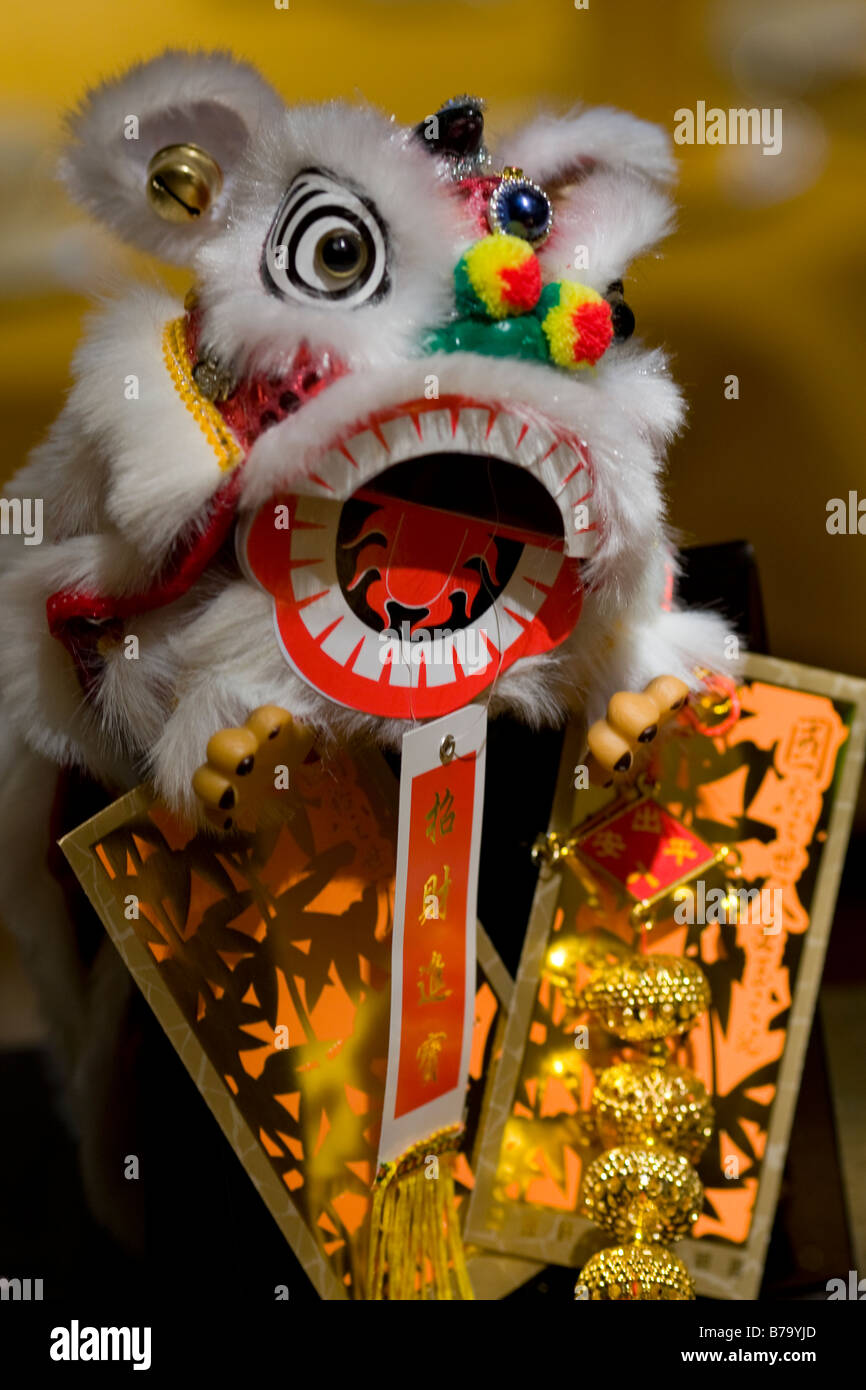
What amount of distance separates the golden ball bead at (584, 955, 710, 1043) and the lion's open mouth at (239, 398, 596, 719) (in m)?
0.25

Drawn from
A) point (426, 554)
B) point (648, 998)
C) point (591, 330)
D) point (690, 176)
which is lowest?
point (648, 998)

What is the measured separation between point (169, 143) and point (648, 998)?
609 mm

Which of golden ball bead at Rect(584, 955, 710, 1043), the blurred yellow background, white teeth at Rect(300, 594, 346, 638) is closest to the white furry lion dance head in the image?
white teeth at Rect(300, 594, 346, 638)

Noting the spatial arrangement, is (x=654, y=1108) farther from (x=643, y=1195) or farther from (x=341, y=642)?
(x=341, y=642)

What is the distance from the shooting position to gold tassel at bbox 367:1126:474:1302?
831mm

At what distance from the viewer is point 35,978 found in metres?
0.95

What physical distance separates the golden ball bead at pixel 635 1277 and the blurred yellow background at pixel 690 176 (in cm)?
71

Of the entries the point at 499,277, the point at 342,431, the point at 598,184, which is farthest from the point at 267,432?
the point at 598,184

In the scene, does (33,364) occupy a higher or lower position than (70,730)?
higher

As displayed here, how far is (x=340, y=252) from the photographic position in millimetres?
687

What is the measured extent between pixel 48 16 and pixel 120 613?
2.00 feet

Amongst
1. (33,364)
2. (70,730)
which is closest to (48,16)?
(33,364)

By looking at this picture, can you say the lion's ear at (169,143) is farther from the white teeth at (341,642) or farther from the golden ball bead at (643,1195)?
the golden ball bead at (643,1195)
